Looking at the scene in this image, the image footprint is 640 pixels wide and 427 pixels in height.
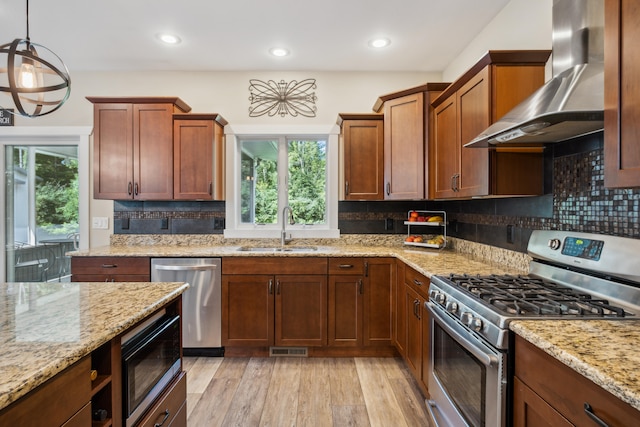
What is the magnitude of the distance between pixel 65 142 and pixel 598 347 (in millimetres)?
4467

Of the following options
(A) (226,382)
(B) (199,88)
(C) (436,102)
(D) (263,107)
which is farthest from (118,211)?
(C) (436,102)

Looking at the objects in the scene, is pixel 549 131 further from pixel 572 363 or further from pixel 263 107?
pixel 263 107

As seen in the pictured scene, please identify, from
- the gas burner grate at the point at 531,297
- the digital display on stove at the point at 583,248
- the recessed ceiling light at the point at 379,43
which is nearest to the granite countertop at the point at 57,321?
the gas burner grate at the point at 531,297

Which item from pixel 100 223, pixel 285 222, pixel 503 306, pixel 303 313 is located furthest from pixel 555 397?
pixel 100 223

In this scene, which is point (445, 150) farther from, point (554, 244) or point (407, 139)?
point (554, 244)

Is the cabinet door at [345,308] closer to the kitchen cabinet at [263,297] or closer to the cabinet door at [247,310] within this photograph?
the kitchen cabinet at [263,297]

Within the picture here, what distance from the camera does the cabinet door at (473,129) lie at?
1910 mm

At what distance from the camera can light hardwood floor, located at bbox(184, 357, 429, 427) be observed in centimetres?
206

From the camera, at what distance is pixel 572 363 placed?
2.92 feet

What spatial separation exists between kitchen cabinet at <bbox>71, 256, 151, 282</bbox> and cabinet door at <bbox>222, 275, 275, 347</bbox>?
70 centimetres

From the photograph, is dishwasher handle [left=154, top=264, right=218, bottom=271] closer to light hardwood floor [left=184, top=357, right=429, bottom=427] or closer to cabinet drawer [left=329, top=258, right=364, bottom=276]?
light hardwood floor [left=184, top=357, right=429, bottom=427]

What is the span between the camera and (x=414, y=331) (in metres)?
2.34

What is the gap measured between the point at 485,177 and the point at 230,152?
2.50m

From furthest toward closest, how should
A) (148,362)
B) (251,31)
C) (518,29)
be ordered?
(251,31)
(518,29)
(148,362)
